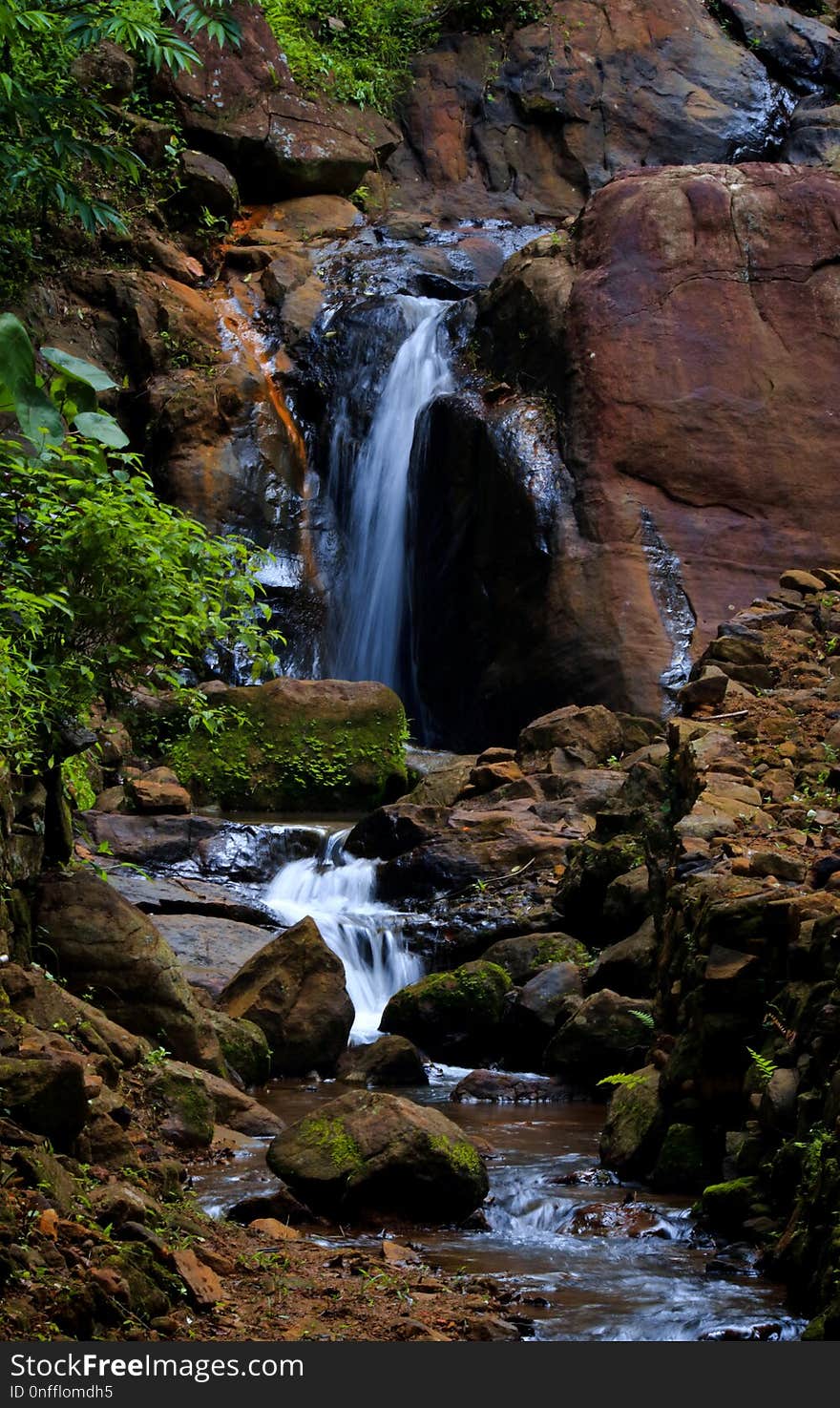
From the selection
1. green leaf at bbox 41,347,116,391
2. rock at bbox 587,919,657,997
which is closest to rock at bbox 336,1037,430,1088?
rock at bbox 587,919,657,997

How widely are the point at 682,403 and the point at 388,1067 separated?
9.74 m

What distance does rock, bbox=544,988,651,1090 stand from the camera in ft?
26.8

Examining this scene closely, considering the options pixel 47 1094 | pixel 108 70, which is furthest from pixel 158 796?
pixel 108 70

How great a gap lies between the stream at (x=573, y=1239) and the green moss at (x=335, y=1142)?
285 mm

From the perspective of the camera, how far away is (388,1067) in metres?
8.67

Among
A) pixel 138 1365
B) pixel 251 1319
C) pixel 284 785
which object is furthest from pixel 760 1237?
pixel 284 785

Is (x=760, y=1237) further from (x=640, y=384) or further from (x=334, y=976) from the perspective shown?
(x=640, y=384)

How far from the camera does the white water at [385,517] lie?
17.7 meters

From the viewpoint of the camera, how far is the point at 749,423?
1614cm

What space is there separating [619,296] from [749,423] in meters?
2.07

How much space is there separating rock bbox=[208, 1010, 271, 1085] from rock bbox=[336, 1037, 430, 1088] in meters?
0.61

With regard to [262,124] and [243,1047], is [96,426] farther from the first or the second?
[262,124]

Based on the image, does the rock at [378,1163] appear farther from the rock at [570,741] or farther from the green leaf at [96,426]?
the rock at [570,741]

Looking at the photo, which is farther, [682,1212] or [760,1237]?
[682,1212]
